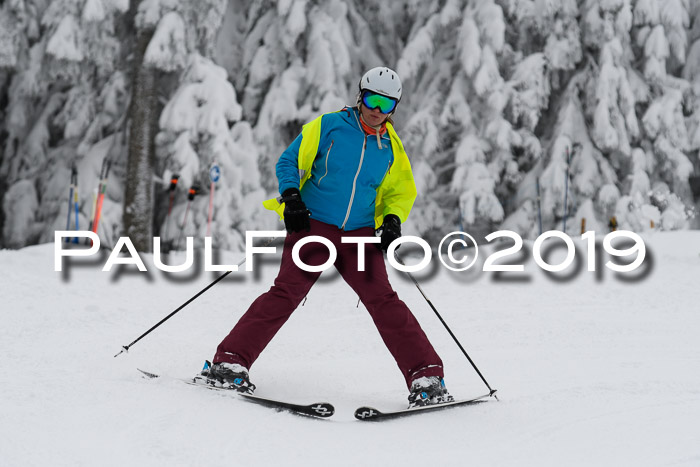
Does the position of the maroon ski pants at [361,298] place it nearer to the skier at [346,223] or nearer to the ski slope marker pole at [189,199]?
the skier at [346,223]

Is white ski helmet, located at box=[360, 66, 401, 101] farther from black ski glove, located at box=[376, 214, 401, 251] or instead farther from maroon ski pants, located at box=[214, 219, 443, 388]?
maroon ski pants, located at box=[214, 219, 443, 388]

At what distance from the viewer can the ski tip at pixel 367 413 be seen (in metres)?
3.17

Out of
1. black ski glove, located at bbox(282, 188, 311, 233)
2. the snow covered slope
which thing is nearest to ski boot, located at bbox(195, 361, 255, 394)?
the snow covered slope

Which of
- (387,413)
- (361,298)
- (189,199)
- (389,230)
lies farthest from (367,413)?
(189,199)

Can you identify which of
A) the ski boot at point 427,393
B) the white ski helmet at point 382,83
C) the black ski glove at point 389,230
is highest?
the white ski helmet at point 382,83

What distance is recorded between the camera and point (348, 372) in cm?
424

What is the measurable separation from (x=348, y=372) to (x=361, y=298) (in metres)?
0.82

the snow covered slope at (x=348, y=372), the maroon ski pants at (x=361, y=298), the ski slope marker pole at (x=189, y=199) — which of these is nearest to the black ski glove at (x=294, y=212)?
the maroon ski pants at (x=361, y=298)

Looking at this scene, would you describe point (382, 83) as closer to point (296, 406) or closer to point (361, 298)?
point (361, 298)

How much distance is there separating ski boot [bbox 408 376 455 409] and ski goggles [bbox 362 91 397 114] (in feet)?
4.43

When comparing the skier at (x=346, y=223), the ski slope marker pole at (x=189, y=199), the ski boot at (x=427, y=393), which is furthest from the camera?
the ski slope marker pole at (x=189, y=199)

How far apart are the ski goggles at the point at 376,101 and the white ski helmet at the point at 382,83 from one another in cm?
2

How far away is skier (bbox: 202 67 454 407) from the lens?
344 centimetres

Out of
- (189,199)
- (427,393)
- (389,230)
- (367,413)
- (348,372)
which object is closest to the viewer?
(367,413)
